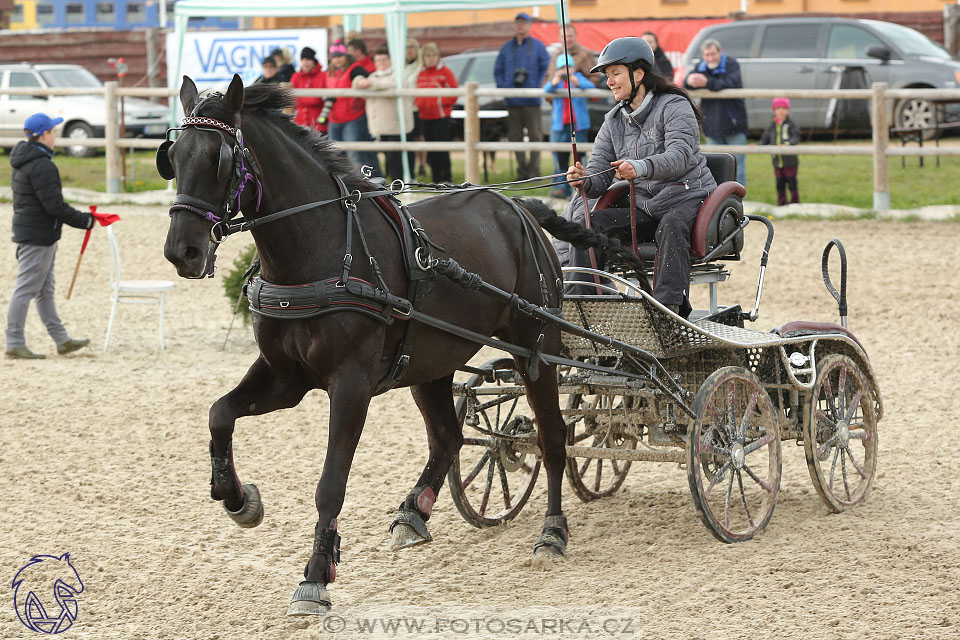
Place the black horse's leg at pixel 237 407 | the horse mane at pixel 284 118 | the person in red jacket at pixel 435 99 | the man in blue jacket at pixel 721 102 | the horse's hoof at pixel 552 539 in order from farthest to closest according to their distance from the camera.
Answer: the person in red jacket at pixel 435 99 < the man in blue jacket at pixel 721 102 < the horse's hoof at pixel 552 539 < the black horse's leg at pixel 237 407 < the horse mane at pixel 284 118

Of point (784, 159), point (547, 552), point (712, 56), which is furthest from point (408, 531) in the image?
point (784, 159)

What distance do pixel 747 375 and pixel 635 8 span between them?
23.3 m

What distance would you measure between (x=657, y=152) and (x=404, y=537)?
7.09 ft

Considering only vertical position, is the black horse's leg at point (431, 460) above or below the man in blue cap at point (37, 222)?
below

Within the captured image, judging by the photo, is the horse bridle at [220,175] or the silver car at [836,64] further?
the silver car at [836,64]

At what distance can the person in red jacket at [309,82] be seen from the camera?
51.7ft

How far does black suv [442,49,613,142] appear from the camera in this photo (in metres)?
16.7

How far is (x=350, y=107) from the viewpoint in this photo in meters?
16.1

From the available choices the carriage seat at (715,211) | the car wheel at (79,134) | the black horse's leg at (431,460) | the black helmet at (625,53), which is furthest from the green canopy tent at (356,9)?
the black horse's leg at (431,460)

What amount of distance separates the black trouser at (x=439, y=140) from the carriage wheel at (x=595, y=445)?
904 centimetres

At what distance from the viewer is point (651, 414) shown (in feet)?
19.3

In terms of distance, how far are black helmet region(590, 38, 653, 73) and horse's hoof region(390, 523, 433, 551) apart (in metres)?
2.24

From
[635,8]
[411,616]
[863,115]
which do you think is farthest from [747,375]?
[635,8]

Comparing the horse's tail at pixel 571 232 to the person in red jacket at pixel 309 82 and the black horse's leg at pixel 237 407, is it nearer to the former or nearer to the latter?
the black horse's leg at pixel 237 407
